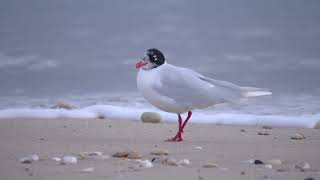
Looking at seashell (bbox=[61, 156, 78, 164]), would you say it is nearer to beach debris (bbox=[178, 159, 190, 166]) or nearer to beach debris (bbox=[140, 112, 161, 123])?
beach debris (bbox=[178, 159, 190, 166])

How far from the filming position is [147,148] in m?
4.83

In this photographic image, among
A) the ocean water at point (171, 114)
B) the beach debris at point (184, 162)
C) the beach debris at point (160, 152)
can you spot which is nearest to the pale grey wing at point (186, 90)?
the ocean water at point (171, 114)

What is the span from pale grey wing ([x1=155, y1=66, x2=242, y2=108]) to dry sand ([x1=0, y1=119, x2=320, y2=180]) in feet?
0.89

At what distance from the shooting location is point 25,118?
6543mm

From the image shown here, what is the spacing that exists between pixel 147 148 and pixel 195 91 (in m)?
1.09

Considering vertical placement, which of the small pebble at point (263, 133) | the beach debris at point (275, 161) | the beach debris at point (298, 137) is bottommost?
the beach debris at point (275, 161)

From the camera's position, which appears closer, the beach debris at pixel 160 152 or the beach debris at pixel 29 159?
the beach debris at pixel 29 159

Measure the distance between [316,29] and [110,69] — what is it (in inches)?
143

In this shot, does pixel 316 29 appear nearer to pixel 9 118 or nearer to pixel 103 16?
pixel 103 16

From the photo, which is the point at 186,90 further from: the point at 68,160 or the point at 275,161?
the point at 68,160

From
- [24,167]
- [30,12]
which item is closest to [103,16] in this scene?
[30,12]

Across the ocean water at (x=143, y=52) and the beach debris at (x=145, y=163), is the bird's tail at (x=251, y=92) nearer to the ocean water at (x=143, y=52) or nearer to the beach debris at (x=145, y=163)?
the ocean water at (x=143, y=52)

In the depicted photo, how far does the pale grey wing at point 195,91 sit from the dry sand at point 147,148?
27 centimetres

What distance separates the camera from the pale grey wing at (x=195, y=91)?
5.80 meters
